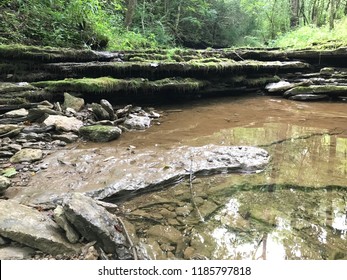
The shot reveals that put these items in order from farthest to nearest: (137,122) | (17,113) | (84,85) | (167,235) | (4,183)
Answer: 1. (84,85)
2. (137,122)
3. (17,113)
4. (4,183)
5. (167,235)

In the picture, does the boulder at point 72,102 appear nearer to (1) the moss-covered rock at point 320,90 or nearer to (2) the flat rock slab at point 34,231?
(2) the flat rock slab at point 34,231

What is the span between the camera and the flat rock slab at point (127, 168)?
3377mm

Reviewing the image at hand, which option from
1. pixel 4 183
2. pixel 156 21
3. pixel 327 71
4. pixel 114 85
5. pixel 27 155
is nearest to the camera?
pixel 4 183

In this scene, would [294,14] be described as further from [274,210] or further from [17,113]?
[274,210]

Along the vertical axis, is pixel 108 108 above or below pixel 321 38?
below

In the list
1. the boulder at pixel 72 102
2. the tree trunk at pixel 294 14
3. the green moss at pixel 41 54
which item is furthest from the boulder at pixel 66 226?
the tree trunk at pixel 294 14

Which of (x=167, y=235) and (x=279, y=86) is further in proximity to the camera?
(x=279, y=86)

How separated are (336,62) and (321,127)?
6.04m

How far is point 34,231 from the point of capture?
235cm

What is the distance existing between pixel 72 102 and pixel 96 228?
14.9 ft

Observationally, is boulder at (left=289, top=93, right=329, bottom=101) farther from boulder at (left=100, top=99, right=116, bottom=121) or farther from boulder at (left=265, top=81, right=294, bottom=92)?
boulder at (left=100, top=99, right=116, bottom=121)

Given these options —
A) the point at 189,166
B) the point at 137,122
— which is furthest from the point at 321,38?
the point at 189,166

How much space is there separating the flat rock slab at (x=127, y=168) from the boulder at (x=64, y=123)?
890mm

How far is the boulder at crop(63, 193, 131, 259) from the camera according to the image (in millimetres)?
2383
